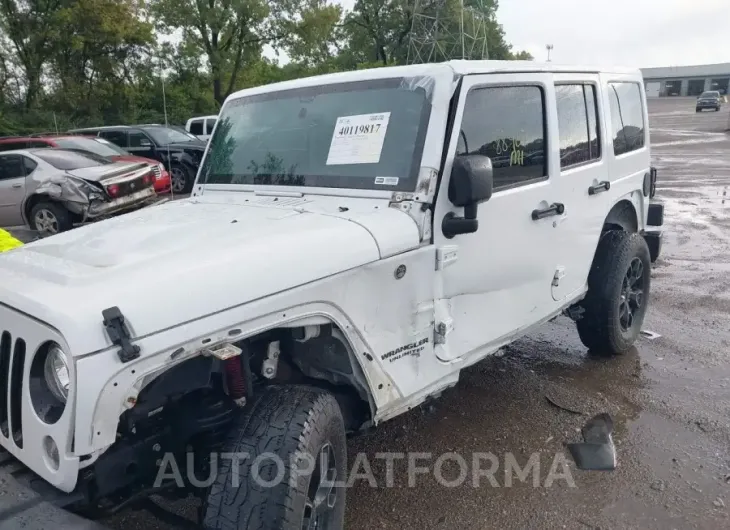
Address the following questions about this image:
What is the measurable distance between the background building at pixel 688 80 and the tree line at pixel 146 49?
204 ft

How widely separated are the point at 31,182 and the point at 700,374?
9.65 metres

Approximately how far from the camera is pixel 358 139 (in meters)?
3.05

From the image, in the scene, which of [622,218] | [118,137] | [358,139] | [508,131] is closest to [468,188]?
[358,139]

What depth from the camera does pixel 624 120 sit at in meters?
4.61

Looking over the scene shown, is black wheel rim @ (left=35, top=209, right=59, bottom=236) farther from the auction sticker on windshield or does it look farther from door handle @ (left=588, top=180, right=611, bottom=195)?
door handle @ (left=588, top=180, right=611, bottom=195)

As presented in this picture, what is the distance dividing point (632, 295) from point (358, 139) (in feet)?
9.15

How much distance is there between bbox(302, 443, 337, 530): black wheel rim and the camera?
7.71ft

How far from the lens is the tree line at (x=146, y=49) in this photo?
24.7 meters

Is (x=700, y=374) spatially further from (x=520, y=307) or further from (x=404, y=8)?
(x=404, y=8)

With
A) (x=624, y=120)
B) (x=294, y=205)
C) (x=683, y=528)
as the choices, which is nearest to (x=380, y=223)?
(x=294, y=205)

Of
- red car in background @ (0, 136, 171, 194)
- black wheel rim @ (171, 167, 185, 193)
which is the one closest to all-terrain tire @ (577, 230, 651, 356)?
red car in background @ (0, 136, 171, 194)

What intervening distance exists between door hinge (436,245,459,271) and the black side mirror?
0.31ft

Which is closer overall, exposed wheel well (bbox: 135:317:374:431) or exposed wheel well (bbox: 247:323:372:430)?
exposed wheel well (bbox: 135:317:374:431)

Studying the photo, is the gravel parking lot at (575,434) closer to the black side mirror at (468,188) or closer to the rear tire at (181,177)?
the black side mirror at (468,188)
